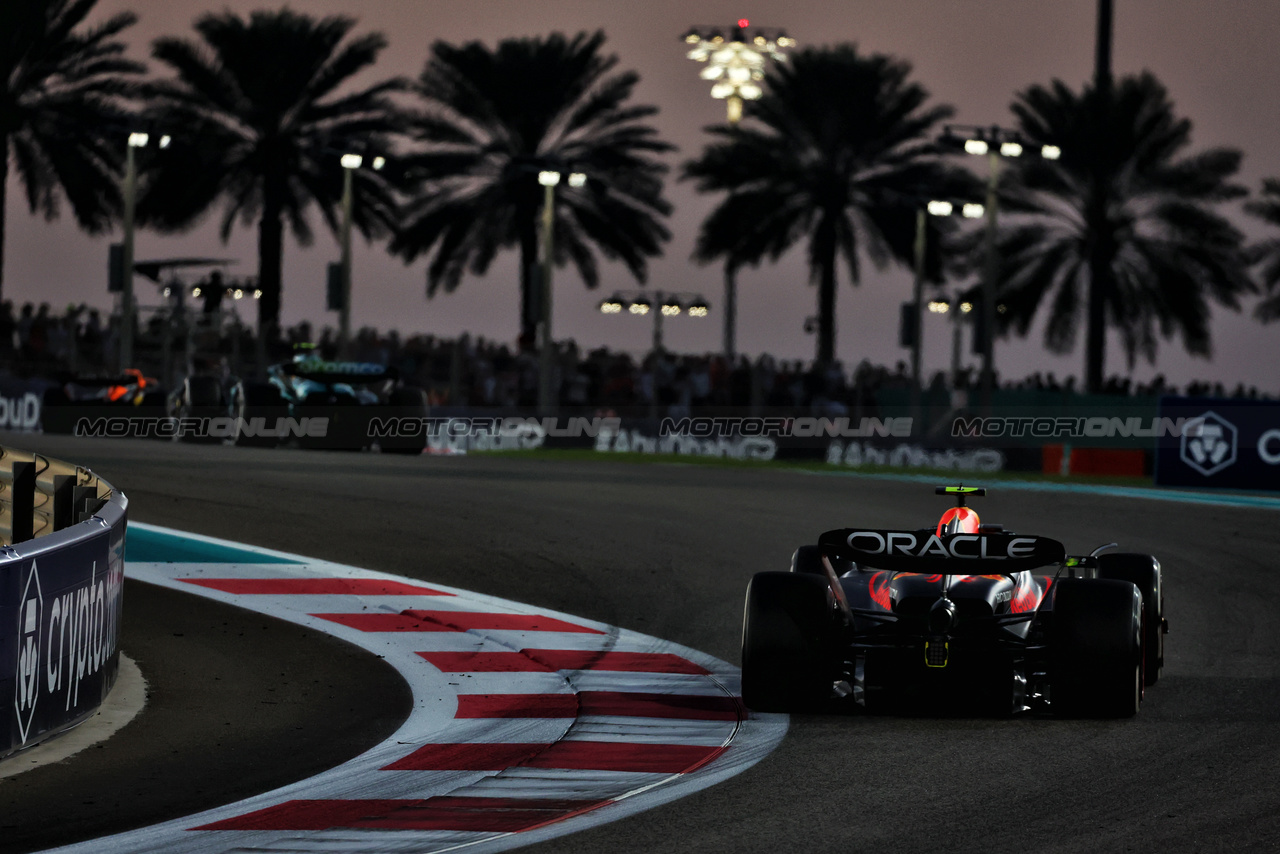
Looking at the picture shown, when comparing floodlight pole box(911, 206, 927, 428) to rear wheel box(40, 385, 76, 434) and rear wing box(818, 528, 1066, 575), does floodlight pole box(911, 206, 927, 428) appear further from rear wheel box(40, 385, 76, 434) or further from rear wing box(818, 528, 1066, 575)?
rear wing box(818, 528, 1066, 575)

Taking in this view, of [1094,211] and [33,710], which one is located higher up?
[1094,211]

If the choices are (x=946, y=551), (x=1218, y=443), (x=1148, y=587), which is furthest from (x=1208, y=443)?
(x=946, y=551)

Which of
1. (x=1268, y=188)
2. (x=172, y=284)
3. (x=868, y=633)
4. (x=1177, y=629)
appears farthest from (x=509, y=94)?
(x=868, y=633)

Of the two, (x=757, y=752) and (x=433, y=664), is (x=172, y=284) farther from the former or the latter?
(x=757, y=752)

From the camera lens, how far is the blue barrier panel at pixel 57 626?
6.86 metres

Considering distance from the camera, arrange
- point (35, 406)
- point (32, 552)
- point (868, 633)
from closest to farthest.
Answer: point (32, 552) → point (868, 633) → point (35, 406)

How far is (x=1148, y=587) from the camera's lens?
28.8 ft

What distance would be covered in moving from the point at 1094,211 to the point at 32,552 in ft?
107

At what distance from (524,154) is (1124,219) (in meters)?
12.5

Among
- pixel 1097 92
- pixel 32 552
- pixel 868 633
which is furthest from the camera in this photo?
pixel 1097 92

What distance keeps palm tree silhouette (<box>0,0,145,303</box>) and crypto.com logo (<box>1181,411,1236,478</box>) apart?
21867 millimetres

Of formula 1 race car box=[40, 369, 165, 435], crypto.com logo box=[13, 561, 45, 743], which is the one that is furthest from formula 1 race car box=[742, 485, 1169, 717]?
formula 1 race car box=[40, 369, 165, 435]

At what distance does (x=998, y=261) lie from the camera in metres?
38.2

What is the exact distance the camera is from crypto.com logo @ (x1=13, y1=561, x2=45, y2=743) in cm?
693
